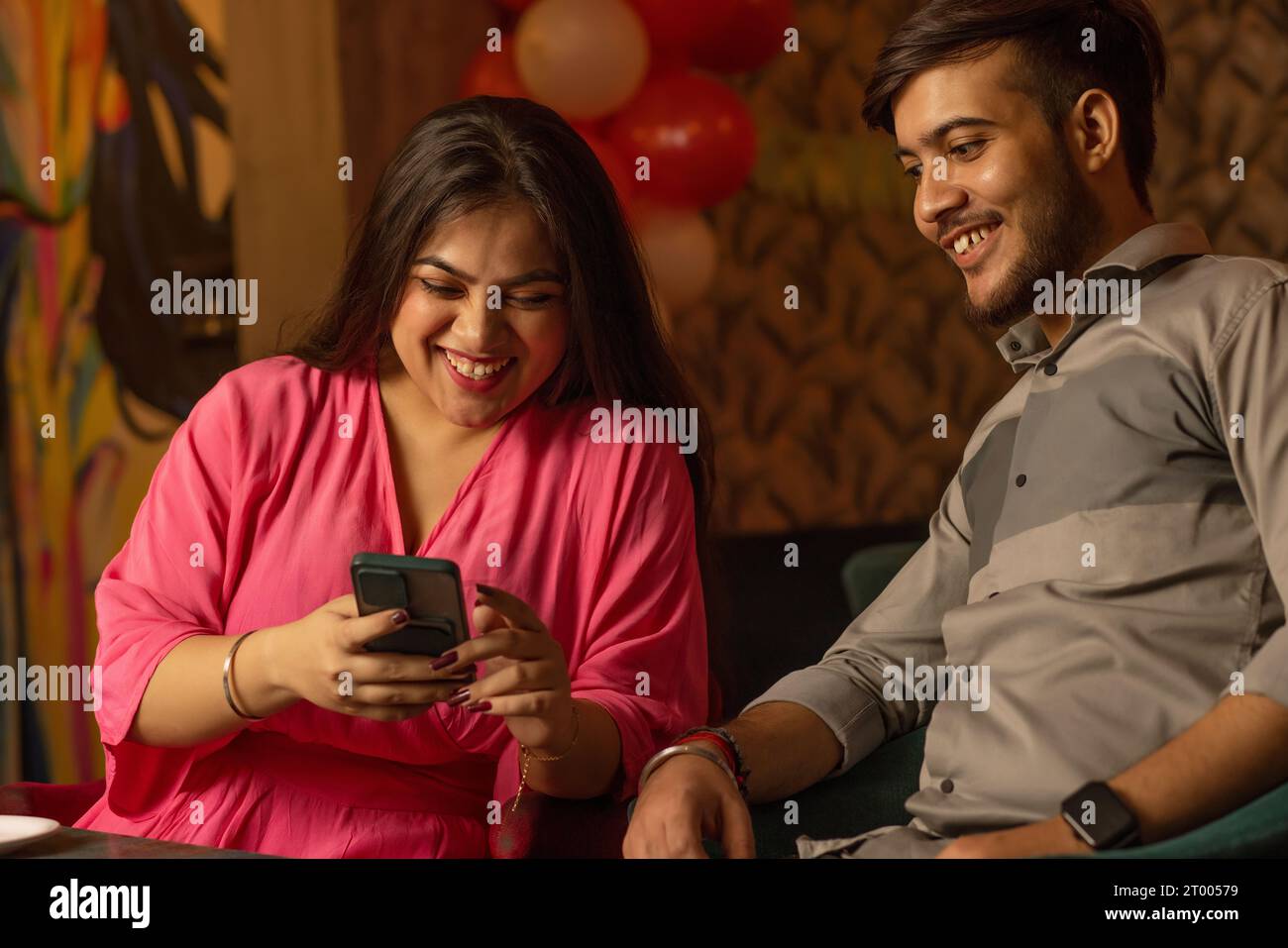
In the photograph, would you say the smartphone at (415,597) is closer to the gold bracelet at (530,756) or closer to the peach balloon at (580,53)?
the gold bracelet at (530,756)

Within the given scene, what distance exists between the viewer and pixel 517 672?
125cm

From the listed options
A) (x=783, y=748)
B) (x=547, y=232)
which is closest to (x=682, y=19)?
(x=547, y=232)

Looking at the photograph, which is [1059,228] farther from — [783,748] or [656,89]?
[656,89]

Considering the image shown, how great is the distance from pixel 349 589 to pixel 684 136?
159 cm

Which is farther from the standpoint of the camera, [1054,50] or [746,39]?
[746,39]

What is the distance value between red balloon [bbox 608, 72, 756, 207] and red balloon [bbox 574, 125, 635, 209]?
0.02 metres

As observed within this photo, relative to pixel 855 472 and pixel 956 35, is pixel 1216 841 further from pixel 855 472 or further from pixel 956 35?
pixel 855 472

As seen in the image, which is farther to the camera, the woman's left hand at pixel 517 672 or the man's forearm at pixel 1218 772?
the woman's left hand at pixel 517 672

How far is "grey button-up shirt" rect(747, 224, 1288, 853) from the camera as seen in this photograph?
1.10m

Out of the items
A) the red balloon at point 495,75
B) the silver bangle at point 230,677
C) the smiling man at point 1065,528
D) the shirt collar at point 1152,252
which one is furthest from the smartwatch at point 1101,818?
the red balloon at point 495,75

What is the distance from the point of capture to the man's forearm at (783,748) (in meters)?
1.32

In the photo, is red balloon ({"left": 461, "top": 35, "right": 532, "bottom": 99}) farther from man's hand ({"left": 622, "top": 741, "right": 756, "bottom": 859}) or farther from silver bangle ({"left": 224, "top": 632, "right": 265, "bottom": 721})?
man's hand ({"left": 622, "top": 741, "right": 756, "bottom": 859})

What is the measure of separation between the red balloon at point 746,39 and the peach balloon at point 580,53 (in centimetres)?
24

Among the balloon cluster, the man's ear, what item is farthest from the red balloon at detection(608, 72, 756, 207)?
the man's ear
